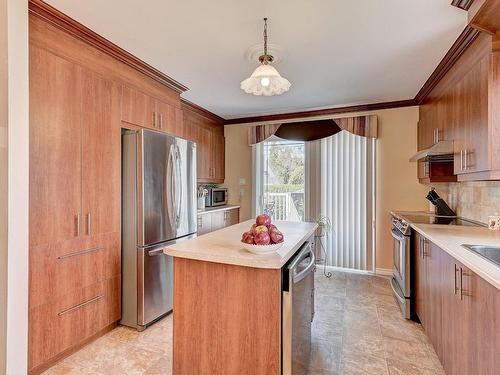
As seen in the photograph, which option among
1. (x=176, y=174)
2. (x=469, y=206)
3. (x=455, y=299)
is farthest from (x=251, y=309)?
(x=469, y=206)

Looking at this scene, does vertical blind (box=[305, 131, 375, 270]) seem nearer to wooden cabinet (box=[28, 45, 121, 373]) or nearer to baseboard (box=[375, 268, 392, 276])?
baseboard (box=[375, 268, 392, 276])

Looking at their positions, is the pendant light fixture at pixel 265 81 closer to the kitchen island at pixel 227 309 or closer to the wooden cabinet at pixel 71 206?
the kitchen island at pixel 227 309

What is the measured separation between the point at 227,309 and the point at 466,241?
169cm

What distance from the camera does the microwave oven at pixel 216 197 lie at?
4500 millimetres

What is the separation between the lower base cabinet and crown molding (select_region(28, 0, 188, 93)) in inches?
119

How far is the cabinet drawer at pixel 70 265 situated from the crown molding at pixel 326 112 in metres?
3.14

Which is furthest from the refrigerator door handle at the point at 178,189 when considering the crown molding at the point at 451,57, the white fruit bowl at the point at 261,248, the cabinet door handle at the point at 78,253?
the crown molding at the point at 451,57

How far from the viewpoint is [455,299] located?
1.69m

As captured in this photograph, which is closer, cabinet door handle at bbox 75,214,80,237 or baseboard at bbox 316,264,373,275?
cabinet door handle at bbox 75,214,80,237

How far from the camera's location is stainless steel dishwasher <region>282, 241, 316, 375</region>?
4.82 ft

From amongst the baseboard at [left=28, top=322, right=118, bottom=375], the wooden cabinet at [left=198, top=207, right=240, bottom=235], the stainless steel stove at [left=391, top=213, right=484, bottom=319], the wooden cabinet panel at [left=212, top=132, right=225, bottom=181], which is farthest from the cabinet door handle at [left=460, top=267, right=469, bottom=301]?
the wooden cabinet panel at [left=212, top=132, right=225, bottom=181]

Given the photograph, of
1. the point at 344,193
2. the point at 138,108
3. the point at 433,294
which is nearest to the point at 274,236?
the point at 433,294

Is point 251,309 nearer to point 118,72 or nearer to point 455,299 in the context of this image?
point 455,299

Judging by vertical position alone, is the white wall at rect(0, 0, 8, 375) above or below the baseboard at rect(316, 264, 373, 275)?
above
